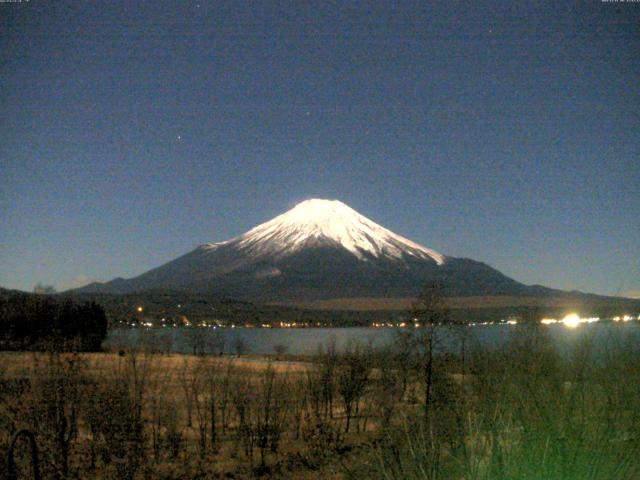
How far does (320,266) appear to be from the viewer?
168250mm

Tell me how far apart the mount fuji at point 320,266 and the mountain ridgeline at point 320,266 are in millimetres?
235

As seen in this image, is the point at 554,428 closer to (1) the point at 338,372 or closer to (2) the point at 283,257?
(1) the point at 338,372

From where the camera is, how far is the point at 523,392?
4.68 meters

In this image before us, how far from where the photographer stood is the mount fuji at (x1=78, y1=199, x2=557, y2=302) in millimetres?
159625

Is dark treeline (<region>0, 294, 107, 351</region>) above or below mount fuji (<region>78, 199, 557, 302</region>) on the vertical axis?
below

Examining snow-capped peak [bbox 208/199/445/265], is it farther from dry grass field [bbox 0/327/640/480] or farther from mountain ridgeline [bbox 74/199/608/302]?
dry grass field [bbox 0/327/640/480]

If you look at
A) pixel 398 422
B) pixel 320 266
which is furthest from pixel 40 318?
pixel 320 266

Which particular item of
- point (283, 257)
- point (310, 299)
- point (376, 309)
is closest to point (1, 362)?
point (376, 309)

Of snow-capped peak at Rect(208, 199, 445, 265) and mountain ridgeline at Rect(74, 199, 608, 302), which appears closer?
mountain ridgeline at Rect(74, 199, 608, 302)

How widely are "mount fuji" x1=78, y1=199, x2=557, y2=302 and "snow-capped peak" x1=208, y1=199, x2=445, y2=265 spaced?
27cm

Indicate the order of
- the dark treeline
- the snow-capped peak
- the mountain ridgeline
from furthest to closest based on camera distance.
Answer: the snow-capped peak < the mountain ridgeline < the dark treeline

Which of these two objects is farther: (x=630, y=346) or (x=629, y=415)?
(x=630, y=346)

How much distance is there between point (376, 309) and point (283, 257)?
41.7 meters

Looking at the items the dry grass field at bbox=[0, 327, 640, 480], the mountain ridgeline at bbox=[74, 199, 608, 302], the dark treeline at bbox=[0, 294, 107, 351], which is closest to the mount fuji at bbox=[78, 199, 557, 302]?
the mountain ridgeline at bbox=[74, 199, 608, 302]
